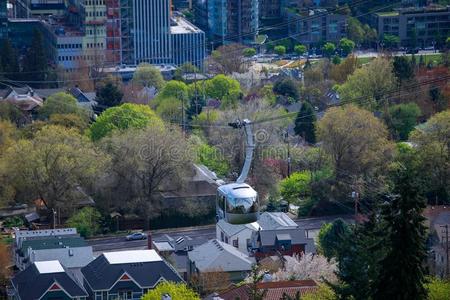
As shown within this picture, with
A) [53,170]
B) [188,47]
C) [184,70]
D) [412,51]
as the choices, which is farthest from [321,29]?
[53,170]

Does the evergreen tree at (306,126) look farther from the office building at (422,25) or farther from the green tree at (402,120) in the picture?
the office building at (422,25)

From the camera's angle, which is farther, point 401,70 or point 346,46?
point 346,46

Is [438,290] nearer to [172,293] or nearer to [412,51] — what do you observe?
[172,293]

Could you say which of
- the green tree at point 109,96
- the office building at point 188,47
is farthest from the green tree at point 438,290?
the office building at point 188,47

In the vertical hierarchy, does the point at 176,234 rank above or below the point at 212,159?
below

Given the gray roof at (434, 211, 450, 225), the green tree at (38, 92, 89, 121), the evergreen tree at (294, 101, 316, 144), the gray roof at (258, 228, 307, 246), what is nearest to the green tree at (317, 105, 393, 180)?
the evergreen tree at (294, 101, 316, 144)

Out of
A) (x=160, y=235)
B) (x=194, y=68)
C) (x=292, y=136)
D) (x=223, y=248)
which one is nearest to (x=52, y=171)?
(x=160, y=235)

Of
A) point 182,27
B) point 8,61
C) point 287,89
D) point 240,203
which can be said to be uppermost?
point 240,203
